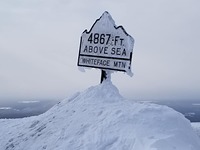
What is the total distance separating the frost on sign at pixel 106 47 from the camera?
415 inches

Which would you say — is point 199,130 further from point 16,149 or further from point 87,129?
point 16,149

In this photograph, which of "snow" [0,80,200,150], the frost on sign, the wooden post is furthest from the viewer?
the wooden post

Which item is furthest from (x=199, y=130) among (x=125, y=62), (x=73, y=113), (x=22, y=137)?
(x=22, y=137)

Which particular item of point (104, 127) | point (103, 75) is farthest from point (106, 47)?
point (104, 127)

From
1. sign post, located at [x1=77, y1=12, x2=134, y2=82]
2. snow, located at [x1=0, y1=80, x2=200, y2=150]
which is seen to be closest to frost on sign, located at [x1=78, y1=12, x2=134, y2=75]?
sign post, located at [x1=77, y1=12, x2=134, y2=82]

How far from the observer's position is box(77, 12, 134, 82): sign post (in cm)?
1055

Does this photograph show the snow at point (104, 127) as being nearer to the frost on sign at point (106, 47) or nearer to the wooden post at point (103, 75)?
the wooden post at point (103, 75)

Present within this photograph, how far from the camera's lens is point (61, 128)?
356 inches

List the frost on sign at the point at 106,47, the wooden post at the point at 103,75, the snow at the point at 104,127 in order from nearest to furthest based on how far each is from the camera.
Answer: the snow at the point at 104,127 → the frost on sign at the point at 106,47 → the wooden post at the point at 103,75

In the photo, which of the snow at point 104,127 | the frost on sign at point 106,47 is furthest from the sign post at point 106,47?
the snow at point 104,127

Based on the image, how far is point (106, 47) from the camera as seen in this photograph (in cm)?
1090

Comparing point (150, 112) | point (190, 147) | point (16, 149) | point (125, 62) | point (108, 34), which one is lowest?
point (16, 149)

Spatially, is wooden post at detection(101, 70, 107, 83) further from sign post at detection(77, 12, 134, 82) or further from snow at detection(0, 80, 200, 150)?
snow at detection(0, 80, 200, 150)

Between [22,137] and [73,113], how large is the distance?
170 cm
